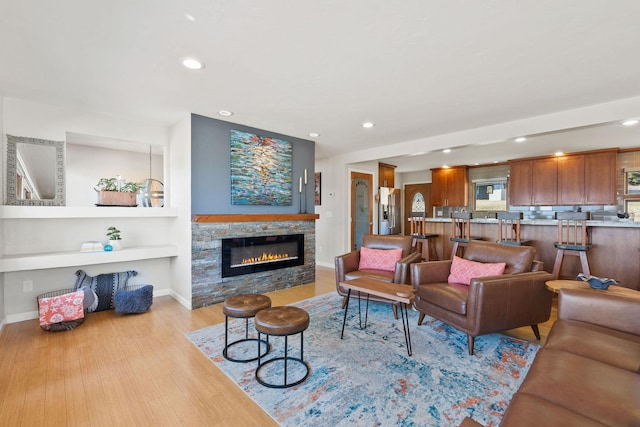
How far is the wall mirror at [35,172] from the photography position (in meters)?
3.07

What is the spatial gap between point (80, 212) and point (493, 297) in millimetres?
4240

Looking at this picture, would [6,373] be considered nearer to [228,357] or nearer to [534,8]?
[228,357]

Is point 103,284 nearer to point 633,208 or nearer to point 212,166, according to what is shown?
point 212,166

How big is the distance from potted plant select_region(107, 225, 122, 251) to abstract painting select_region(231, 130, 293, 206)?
1433 mm

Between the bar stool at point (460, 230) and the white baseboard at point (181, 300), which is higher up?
the bar stool at point (460, 230)

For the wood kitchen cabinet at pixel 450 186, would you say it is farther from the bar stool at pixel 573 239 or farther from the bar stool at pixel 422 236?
the bar stool at pixel 573 239

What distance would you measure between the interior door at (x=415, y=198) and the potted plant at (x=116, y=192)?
7.14 m

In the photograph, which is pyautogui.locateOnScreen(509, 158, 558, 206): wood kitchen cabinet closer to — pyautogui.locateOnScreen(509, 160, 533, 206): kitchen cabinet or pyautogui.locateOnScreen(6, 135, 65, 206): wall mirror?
pyautogui.locateOnScreen(509, 160, 533, 206): kitchen cabinet

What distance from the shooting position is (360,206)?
6445 millimetres

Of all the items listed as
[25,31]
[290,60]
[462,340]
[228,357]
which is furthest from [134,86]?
[462,340]

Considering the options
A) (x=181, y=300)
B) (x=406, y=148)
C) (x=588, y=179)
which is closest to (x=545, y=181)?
(x=588, y=179)

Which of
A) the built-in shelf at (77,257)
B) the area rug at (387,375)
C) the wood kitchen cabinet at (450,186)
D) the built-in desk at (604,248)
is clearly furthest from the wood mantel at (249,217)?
the wood kitchen cabinet at (450,186)

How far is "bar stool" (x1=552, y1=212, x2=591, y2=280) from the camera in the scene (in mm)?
3627

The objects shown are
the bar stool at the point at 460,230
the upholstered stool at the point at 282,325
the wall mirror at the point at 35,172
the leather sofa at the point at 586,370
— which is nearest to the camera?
the leather sofa at the point at 586,370
